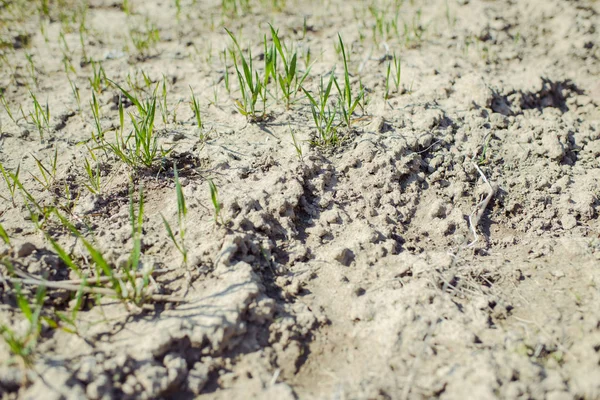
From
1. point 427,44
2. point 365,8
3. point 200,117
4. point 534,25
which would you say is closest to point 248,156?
point 200,117

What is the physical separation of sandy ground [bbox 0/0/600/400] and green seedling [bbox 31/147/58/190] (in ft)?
0.07

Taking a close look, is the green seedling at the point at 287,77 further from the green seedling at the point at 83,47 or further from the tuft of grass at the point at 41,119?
the green seedling at the point at 83,47

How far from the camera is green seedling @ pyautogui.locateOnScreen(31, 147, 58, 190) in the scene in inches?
86.3

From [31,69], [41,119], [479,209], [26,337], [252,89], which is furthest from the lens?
[31,69]

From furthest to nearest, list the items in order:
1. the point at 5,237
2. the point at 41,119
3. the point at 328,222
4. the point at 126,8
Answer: the point at 126,8 < the point at 41,119 < the point at 328,222 < the point at 5,237

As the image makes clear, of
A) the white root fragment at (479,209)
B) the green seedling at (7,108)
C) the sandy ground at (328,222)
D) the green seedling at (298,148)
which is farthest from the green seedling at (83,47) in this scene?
the white root fragment at (479,209)

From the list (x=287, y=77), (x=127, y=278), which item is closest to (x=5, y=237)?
(x=127, y=278)

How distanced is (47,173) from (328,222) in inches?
54.8

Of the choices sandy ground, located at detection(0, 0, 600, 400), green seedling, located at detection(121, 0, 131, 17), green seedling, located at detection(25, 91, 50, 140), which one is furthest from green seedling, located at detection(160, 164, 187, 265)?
green seedling, located at detection(121, 0, 131, 17)

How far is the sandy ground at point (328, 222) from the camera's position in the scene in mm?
1563

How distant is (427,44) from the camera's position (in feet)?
11.0

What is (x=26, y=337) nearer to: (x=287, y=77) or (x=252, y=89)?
(x=252, y=89)

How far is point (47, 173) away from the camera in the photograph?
7.61ft

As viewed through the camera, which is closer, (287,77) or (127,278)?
(127,278)
